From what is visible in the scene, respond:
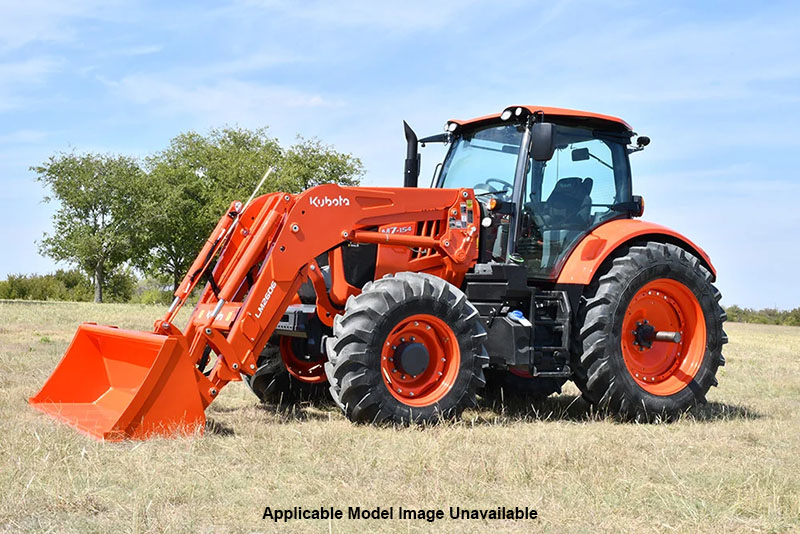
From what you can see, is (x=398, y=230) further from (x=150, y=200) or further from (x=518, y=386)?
(x=150, y=200)

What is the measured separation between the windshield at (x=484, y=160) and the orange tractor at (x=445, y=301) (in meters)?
0.02

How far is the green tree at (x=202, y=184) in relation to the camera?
136 feet

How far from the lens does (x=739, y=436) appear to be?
7.01 m

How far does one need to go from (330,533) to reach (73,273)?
42.5 metres

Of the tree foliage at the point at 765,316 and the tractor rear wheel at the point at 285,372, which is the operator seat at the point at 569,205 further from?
the tree foliage at the point at 765,316

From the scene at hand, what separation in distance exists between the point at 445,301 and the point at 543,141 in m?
1.72

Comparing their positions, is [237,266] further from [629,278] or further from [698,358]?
[698,358]

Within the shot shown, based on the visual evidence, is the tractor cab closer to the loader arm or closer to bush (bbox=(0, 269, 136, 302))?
the loader arm

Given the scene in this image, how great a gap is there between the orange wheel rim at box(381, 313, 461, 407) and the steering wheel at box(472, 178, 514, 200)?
1.70 m

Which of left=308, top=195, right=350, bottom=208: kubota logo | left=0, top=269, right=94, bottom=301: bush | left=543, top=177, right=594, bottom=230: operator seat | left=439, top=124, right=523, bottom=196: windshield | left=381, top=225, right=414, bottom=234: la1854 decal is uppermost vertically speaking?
left=439, top=124, right=523, bottom=196: windshield

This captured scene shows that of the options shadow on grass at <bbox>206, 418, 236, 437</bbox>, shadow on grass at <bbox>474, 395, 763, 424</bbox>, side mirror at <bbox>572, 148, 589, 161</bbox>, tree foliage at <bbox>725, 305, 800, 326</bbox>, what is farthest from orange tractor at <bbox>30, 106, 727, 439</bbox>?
tree foliage at <bbox>725, 305, 800, 326</bbox>

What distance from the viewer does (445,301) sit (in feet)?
22.6

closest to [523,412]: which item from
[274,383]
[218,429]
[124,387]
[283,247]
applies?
[274,383]

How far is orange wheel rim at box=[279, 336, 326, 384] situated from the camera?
8.13 meters
